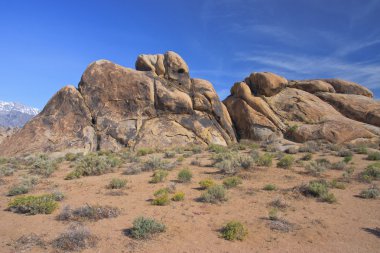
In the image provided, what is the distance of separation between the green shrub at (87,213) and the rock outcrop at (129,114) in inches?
624

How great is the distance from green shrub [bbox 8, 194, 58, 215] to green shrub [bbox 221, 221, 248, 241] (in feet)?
18.5

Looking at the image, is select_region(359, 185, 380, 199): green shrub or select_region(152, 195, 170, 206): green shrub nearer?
select_region(152, 195, 170, 206): green shrub

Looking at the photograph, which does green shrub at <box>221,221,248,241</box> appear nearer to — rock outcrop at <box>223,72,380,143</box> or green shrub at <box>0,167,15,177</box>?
green shrub at <box>0,167,15,177</box>

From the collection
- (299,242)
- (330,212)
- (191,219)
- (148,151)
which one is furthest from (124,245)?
(148,151)

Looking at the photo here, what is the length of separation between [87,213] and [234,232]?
447 centimetres

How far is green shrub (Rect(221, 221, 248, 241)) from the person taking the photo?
7848mm

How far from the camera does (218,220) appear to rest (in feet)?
30.1

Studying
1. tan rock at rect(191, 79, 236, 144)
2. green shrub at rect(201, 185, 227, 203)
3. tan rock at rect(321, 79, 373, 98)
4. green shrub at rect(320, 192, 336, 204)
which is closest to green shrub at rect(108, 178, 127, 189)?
green shrub at rect(201, 185, 227, 203)

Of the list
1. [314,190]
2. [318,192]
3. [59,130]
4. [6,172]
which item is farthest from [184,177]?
[59,130]

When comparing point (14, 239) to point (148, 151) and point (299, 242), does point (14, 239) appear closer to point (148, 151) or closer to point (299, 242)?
point (299, 242)

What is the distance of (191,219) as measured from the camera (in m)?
9.27

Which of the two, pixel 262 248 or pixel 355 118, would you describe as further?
pixel 355 118

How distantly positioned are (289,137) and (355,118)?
342 inches

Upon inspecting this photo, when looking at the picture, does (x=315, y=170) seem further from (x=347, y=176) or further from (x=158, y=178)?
(x=158, y=178)
